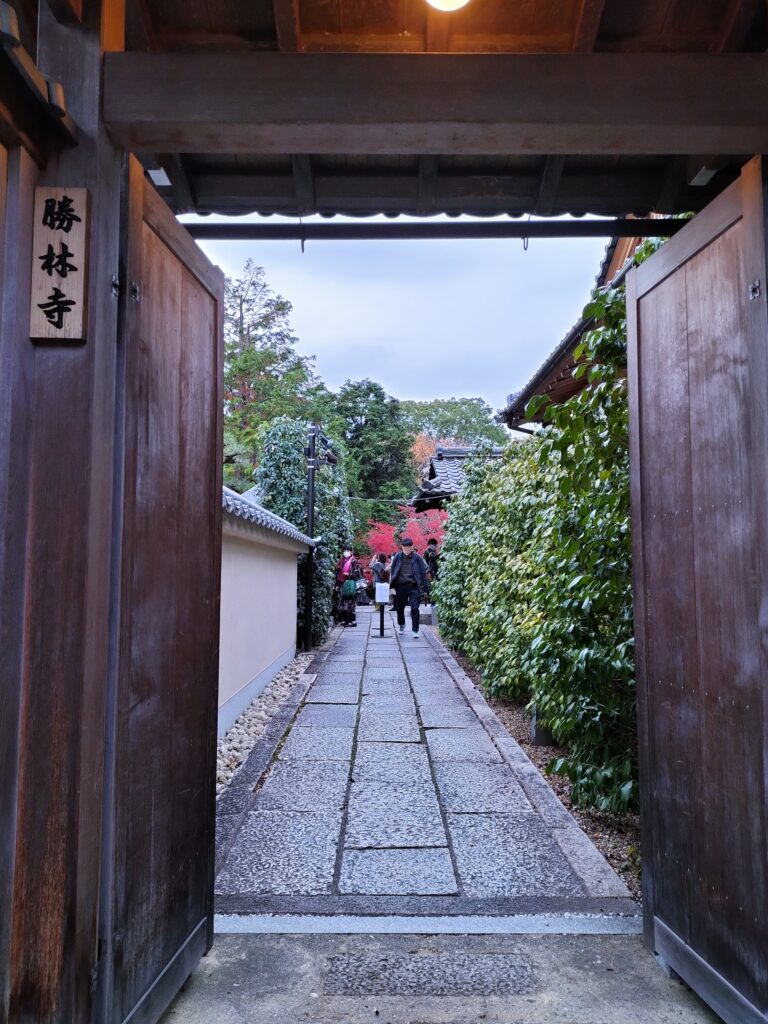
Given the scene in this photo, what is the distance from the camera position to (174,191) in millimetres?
2994

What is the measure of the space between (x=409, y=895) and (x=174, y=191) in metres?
3.24

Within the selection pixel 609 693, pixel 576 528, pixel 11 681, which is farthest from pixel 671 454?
pixel 11 681

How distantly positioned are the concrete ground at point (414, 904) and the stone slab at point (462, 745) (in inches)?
1.3

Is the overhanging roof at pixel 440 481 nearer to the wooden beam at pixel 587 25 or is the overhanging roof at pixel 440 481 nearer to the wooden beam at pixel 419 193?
the wooden beam at pixel 419 193

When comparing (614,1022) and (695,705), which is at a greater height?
(695,705)

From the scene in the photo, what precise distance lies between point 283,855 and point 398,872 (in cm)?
62

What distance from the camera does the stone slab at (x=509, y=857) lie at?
3289 millimetres

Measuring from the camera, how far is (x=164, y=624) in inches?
95.2

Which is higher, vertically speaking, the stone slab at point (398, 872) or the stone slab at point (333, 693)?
the stone slab at point (333, 693)

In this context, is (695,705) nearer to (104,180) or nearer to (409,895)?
(409,895)

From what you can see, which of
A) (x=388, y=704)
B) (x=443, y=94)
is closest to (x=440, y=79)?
(x=443, y=94)

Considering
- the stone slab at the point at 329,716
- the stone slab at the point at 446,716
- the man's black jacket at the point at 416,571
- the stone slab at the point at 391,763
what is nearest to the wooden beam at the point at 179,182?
the stone slab at the point at 391,763

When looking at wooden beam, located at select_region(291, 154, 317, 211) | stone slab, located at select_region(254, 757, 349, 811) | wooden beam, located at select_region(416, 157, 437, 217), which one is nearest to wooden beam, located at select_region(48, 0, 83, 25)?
wooden beam, located at select_region(291, 154, 317, 211)

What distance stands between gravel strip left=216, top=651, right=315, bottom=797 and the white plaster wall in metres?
0.09
